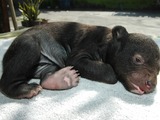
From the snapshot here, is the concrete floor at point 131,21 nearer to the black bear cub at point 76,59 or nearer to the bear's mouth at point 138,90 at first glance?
the black bear cub at point 76,59

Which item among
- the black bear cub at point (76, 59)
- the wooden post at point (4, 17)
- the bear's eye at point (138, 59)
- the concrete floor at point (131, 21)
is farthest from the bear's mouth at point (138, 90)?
the concrete floor at point (131, 21)

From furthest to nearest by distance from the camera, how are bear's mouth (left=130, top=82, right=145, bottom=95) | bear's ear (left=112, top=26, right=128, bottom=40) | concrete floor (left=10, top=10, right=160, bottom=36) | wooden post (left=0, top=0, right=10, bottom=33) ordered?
concrete floor (left=10, top=10, right=160, bottom=36) < wooden post (left=0, top=0, right=10, bottom=33) < bear's ear (left=112, top=26, right=128, bottom=40) < bear's mouth (left=130, top=82, right=145, bottom=95)

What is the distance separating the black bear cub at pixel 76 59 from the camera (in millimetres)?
2689

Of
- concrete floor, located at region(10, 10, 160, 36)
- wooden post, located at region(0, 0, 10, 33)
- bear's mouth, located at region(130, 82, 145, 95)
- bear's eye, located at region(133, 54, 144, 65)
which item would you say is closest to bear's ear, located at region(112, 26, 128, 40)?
bear's eye, located at region(133, 54, 144, 65)

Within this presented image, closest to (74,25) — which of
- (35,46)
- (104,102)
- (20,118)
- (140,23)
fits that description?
(35,46)

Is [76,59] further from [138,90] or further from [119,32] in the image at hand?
[138,90]

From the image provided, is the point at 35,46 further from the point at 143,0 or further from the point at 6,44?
the point at 143,0

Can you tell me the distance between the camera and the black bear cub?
2689 mm

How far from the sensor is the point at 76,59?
3.06 metres

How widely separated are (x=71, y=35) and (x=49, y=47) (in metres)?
0.32

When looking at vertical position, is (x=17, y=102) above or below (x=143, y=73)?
below

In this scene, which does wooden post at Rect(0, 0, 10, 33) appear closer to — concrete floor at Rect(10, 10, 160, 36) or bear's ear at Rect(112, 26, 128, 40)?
concrete floor at Rect(10, 10, 160, 36)

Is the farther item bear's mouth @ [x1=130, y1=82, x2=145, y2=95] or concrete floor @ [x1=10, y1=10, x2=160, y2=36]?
concrete floor @ [x1=10, y1=10, x2=160, y2=36]

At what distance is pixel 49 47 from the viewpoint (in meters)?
3.13
